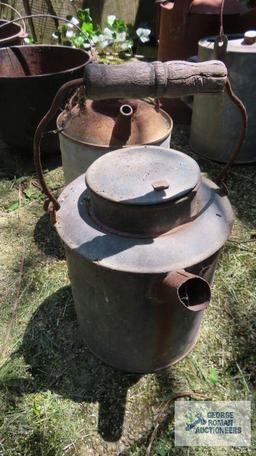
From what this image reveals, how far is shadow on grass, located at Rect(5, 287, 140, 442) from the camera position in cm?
191

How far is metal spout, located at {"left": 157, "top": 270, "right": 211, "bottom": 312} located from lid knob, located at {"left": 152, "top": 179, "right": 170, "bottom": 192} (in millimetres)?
298

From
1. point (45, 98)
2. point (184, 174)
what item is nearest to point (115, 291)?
point (184, 174)

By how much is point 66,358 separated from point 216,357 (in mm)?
778

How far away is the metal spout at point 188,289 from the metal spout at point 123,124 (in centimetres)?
99

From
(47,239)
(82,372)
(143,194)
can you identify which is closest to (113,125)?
(143,194)

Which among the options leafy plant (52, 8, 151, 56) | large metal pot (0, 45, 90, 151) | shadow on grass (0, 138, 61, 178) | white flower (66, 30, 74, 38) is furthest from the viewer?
leafy plant (52, 8, 151, 56)

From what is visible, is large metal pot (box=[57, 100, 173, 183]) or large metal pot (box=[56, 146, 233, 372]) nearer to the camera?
large metal pot (box=[56, 146, 233, 372])

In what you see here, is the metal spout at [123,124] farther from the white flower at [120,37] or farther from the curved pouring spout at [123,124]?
the white flower at [120,37]

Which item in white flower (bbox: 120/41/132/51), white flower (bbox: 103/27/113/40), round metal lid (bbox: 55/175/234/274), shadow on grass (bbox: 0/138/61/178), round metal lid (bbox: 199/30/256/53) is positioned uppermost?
round metal lid (bbox: 199/30/256/53)

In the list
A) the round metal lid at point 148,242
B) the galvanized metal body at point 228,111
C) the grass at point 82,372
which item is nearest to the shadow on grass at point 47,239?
the grass at point 82,372

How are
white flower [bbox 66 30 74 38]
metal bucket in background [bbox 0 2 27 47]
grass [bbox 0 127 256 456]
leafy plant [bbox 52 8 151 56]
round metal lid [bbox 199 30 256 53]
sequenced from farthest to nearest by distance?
leafy plant [bbox 52 8 151 56] < white flower [bbox 66 30 74 38] < metal bucket in background [bbox 0 2 27 47] < round metal lid [bbox 199 30 256 53] < grass [bbox 0 127 256 456]

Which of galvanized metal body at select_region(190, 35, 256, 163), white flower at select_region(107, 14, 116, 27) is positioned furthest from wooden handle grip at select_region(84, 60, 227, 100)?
white flower at select_region(107, 14, 116, 27)

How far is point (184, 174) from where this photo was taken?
1552 mm

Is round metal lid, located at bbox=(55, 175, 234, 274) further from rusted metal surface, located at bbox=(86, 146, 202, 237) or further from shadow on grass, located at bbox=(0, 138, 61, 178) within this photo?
shadow on grass, located at bbox=(0, 138, 61, 178)
